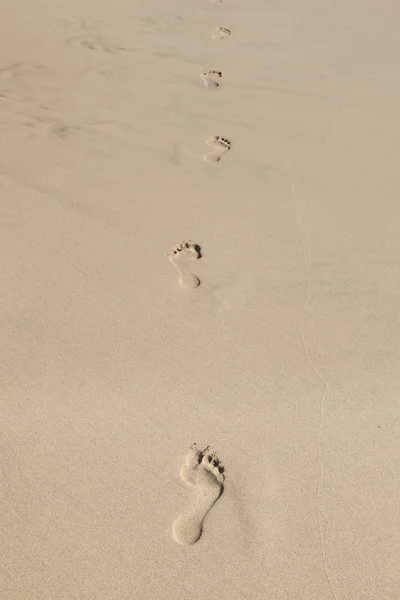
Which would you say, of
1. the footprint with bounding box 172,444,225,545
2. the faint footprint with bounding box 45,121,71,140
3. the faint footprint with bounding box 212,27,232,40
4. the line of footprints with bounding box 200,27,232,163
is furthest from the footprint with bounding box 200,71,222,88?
the footprint with bounding box 172,444,225,545

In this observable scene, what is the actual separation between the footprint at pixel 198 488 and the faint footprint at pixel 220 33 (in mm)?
3708

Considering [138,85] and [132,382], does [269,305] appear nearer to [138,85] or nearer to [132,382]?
[132,382]

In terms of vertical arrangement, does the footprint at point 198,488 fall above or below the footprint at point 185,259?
below

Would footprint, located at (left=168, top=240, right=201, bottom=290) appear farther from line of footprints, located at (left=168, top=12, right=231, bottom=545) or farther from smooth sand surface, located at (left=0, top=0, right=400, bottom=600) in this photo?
line of footprints, located at (left=168, top=12, right=231, bottom=545)

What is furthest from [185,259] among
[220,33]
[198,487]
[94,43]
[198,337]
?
[220,33]

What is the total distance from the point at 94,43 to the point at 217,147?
69.5 inches

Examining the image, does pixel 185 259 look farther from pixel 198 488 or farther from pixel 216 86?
pixel 216 86

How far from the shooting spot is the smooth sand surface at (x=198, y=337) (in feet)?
4.51

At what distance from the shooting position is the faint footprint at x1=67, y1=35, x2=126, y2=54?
4105 millimetres

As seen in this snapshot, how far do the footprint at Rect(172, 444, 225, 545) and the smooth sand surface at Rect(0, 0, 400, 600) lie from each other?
0.02m

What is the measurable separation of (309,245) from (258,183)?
0.54 metres

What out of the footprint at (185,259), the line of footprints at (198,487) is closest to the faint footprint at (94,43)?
the footprint at (185,259)

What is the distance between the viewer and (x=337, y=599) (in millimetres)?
1312

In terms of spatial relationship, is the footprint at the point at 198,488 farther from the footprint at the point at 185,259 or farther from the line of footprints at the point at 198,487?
the footprint at the point at 185,259
